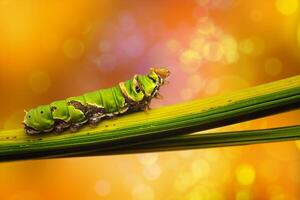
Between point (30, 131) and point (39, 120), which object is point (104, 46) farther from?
point (30, 131)

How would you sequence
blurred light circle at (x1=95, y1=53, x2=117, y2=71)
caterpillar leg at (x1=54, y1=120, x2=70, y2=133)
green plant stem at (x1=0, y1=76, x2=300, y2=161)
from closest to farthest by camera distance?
green plant stem at (x1=0, y1=76, x2=300, y2=161) → caterpillar leg at (x1=54, y1=120, x2=70, y2=133) → blurred light circle at (x1=95, y1=53, x2=117, y2=71)

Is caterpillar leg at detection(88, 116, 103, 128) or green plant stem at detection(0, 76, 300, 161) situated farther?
caterpillar leg at detection(88, 116, 103, 128)

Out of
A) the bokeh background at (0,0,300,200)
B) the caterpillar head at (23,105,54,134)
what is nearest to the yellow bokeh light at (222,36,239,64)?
the bokeh background at (0,0,300,200)

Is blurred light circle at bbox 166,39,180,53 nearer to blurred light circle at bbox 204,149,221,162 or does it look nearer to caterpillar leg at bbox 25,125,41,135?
blurred light circle at bbox 204,149,221,162

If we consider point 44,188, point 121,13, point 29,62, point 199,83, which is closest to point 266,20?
point 199,83

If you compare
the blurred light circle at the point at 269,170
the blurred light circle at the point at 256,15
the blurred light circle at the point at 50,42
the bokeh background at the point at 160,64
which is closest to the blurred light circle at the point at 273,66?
the bokeh background at the point at 160,64

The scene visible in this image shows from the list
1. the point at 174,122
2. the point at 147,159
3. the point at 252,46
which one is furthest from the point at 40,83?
the point at 174,122
